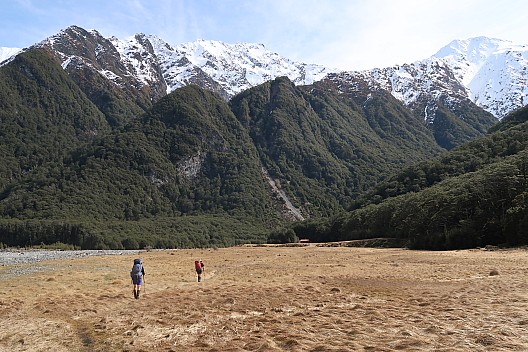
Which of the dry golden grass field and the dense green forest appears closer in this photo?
the dry golden grass field

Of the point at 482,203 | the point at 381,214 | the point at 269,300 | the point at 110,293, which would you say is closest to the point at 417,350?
Answer: the point at 269,300

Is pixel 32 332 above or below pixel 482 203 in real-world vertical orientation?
below

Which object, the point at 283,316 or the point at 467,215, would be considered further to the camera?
the point at 467,215

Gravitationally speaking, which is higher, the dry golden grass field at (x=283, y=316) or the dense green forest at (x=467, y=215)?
the dense green forest at (x=467, y=215)

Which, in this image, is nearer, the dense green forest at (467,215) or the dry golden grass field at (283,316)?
the dry golden grass field at (283,316)

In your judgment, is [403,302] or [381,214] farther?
[381,214]

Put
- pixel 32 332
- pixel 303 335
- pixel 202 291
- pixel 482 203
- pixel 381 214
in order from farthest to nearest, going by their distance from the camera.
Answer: pixel 381 214 < pixel 482 203 < pixel 202 291 < pixel 32 332 < pixel 303 335

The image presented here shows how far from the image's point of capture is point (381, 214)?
110812 mm

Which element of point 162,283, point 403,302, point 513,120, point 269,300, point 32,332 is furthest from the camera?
point 513,120

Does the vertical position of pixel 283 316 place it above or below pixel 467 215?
below

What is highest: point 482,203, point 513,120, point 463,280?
point 513,120

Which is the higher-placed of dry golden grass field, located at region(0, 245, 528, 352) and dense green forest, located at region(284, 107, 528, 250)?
dense green forest, located at region(284, 107, 528, 250)

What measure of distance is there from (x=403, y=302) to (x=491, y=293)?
4376mm

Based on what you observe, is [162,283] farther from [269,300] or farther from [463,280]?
[463,280]
